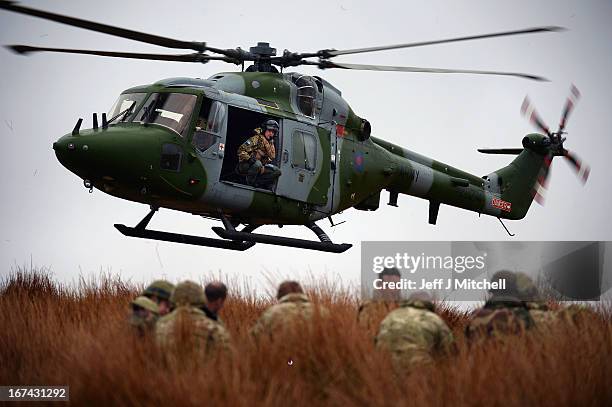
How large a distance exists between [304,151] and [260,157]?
40.8 inches

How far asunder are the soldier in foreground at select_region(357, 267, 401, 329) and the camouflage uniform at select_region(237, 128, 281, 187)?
3.30m

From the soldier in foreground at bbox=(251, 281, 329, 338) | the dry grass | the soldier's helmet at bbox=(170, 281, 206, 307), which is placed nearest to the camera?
the dry grass

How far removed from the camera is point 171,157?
42.3 ft

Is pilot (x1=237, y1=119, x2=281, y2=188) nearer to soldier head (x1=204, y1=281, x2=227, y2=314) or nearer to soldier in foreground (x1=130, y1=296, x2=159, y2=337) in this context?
soldier head (x1=204, y1=281, x2=227, y2=314)

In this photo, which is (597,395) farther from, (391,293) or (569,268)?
(569,268)

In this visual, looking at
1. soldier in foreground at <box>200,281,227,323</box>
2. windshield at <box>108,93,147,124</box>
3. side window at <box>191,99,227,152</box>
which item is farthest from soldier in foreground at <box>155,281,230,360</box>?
windshield at <box>108,93,147,124</box>

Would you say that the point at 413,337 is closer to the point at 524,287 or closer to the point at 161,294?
the point at 524,287

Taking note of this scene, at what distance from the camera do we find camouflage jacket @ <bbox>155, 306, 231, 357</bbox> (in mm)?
8547

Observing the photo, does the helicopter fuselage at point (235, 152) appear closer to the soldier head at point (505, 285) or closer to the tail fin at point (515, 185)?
the tail fin at point (515, 185)

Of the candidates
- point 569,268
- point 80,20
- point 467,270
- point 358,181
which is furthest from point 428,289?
point 80,20

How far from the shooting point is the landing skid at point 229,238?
543 inches

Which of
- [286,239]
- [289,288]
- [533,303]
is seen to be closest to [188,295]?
[289,288]

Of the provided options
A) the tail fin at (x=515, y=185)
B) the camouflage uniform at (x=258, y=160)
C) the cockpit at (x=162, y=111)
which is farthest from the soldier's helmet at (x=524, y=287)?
the tail fin at (x=515, y=185)

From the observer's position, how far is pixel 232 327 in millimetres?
11188
